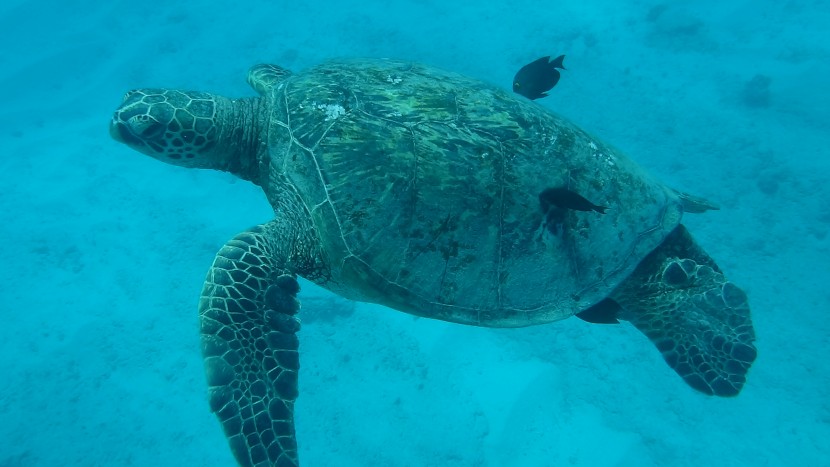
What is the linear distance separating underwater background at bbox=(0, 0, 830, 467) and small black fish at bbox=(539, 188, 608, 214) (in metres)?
4.58

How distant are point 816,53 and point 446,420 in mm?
12662

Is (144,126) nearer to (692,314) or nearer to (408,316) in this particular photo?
(692,314)

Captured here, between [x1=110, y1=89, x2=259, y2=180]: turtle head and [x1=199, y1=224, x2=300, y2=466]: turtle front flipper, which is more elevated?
[x1=110, y1=89, x2=259, y2=180]: turtle head

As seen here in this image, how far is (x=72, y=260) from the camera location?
9.52 meters

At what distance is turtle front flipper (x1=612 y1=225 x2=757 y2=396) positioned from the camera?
345cm

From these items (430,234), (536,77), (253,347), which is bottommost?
(253,347)

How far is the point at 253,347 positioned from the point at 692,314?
329cm

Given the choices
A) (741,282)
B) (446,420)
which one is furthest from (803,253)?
(446,420)

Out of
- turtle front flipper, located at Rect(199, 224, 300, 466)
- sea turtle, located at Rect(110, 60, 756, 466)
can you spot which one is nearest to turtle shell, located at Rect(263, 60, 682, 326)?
sea turtle, located at Rect(110, 60, 756, 466)

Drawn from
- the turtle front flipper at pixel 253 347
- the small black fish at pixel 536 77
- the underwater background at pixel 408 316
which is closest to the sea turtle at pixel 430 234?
the turtle front flipper at pixel 253 347

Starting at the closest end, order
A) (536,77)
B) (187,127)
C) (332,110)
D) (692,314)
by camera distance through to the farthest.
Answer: (332,110) < (692,314) < (187,127) < (536,77)

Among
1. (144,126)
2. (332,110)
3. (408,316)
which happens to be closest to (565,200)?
(332,110)

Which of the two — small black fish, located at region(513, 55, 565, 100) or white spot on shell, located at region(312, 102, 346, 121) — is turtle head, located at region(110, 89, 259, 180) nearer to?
white spot on shell, located at region(312, 102, 346, 121)

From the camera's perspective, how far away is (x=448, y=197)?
2975mm
